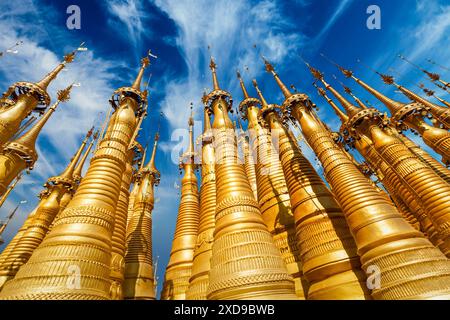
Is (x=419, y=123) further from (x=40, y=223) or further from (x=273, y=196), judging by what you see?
(x=40, y=223)

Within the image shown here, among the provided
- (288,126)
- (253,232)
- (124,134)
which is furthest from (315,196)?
(124,134)

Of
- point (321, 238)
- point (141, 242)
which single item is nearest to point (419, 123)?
point (321, 238)

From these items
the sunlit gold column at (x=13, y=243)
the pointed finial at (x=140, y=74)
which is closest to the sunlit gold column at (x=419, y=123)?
the pointed finial at (x=140, y=74)

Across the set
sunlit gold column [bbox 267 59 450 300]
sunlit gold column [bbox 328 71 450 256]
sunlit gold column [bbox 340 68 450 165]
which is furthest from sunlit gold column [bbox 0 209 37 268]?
sunlit gold column [bbox 340 68 450 165]

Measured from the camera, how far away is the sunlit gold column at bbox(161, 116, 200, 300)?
15.2 metres

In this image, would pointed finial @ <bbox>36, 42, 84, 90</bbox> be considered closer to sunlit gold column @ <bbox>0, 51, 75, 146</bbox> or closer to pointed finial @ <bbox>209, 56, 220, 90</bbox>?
sunlit gold column @ <bbox>0, 51, 75, 146</bbox>

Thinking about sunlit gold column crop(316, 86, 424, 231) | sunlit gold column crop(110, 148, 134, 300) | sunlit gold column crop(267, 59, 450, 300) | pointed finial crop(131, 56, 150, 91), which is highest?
pointed finial crop(131, 56, 150, 91)

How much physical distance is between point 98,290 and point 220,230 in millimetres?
3885

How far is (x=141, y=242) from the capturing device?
53.6 ft

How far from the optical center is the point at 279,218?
13945 mm

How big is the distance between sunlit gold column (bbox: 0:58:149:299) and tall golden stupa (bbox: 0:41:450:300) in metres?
0.04

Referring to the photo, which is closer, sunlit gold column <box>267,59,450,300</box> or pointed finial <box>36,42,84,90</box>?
sunlit gold column <box>267,59,450,300</box>
